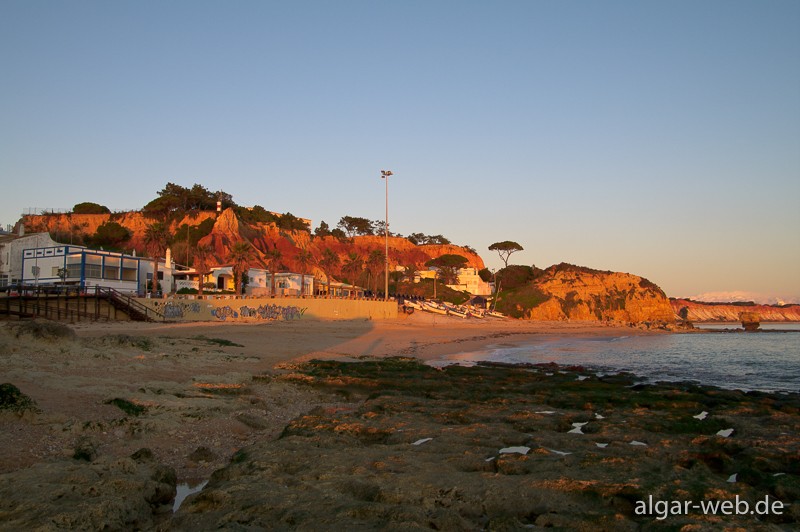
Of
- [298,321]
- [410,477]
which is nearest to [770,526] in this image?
[410,477]

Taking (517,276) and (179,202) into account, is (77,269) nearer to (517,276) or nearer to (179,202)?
(179,202)

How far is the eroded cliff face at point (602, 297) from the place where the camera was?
88250 millimetres

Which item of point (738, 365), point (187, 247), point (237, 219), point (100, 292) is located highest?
point (237, 219)

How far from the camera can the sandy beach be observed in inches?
220

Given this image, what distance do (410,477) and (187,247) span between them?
7951cm

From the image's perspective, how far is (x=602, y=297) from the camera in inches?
3617

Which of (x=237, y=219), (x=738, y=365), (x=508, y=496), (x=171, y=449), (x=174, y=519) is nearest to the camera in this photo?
(x=174, y=519)

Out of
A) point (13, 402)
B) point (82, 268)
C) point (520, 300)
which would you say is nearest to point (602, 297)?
point (520, 300)

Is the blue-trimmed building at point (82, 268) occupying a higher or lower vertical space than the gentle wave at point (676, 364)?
higher

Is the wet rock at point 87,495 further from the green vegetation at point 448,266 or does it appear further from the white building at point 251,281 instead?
the green vegetation at point 448,266

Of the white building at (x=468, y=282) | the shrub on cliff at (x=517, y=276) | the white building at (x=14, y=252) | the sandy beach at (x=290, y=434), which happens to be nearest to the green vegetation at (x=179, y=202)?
the white building at (x=14, y=252)

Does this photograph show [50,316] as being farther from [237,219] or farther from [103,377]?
[237,219]

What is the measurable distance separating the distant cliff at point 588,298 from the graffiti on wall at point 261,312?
4660cm

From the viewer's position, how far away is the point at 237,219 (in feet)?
296
